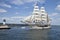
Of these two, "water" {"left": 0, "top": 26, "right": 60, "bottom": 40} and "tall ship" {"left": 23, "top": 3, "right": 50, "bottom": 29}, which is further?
"tall ship" {"left": 23, "top": 3, "right": 50, "bottom": 29}

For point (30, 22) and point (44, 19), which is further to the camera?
point (44, 19)

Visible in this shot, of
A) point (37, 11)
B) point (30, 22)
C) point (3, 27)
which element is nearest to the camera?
point (3, 27)

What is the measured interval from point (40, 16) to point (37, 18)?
106 cm

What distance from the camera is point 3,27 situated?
71.3 ft

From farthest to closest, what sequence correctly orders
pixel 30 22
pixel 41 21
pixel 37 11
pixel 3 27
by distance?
pixel 37 11, pixel 41 21, pixel 30 22, pixel 3 27

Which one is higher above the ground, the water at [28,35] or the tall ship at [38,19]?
the tall ship at [38,19]

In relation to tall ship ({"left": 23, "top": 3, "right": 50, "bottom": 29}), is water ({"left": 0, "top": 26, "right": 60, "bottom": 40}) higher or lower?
lower

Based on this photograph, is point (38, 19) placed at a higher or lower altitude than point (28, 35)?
higher

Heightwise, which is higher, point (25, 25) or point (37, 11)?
point (37, 11)

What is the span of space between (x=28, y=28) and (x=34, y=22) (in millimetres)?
1137

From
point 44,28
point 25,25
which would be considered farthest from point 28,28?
point 44,28

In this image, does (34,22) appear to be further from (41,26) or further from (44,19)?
(44,19)

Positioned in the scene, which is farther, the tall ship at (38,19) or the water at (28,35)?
the tall ship at (38,19)

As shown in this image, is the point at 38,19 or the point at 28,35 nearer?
the point at 28,35
